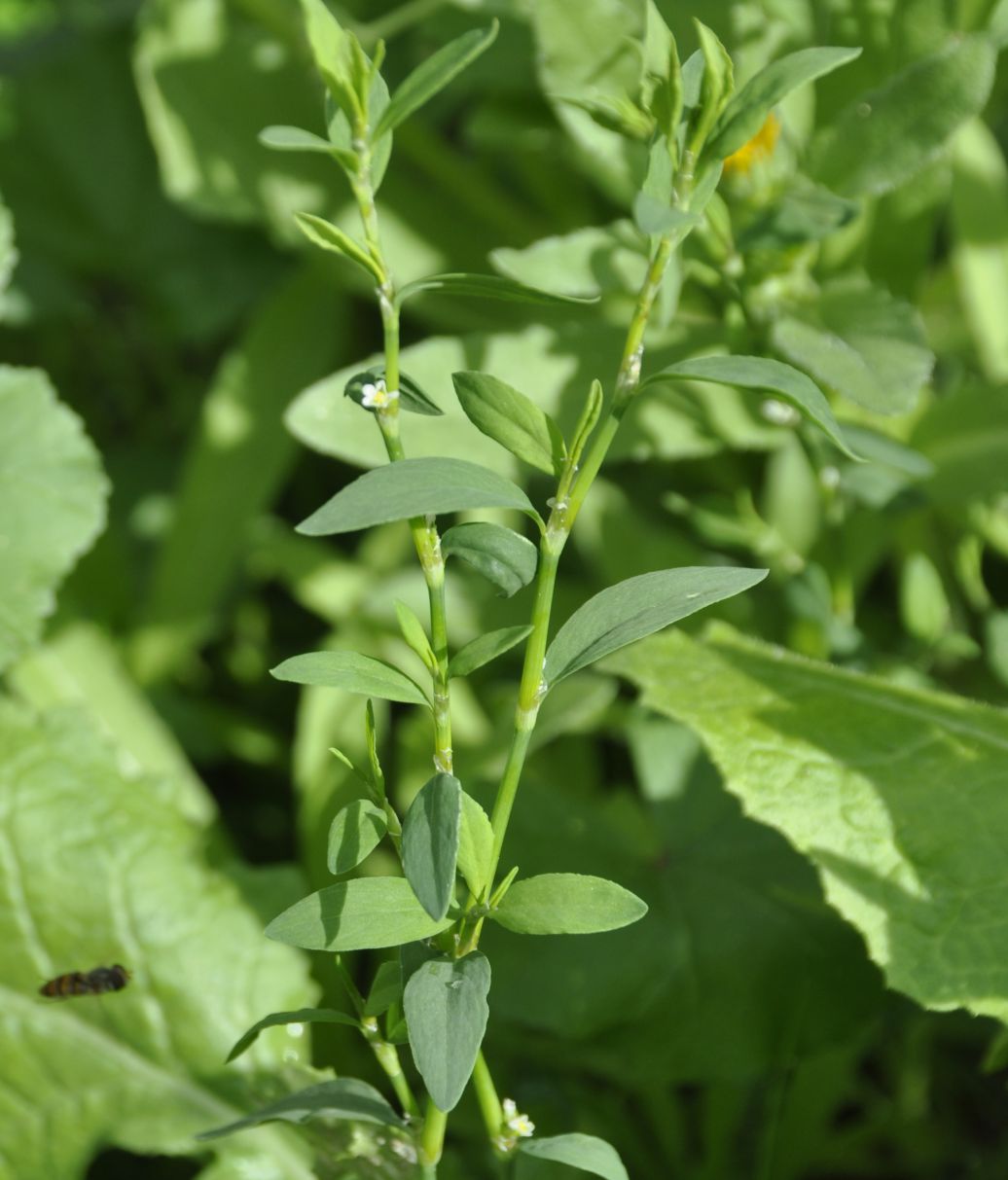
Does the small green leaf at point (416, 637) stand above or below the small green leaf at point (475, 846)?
above

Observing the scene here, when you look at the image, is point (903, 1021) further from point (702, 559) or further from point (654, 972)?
point (702, 559)

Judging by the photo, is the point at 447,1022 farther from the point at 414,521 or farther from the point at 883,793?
the point at 883,793

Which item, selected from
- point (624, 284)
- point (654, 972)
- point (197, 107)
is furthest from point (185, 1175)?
point (197, 107)

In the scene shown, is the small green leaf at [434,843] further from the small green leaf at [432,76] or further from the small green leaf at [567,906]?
the small green leaf at [432,76]

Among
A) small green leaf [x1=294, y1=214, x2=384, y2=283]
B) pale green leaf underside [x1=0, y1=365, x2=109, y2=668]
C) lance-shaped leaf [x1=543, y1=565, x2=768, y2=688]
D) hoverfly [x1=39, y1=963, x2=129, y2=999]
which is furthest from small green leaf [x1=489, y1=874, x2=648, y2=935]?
pale green leaf underside [x1=0, y1=365, x2=109, y2=668]

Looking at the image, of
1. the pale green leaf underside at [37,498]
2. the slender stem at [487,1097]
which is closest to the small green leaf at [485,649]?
the slender stem at [487,1097]

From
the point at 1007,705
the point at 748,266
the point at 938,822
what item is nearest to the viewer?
the point at 938,822
